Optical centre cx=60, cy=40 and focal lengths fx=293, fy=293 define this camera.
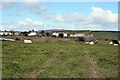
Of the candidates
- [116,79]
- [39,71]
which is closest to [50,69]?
[39,71]

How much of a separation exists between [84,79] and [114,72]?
424cm

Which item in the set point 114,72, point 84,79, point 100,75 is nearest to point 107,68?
point 114,72

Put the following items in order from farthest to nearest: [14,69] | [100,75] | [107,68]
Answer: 1. [107,68]
2. [14,69]
3. [100,75]

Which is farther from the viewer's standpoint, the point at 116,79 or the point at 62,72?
the point at 62,72

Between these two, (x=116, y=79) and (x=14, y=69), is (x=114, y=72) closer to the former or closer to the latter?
(x=116, y=79)

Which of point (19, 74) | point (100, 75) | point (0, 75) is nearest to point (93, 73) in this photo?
point (100, 75)

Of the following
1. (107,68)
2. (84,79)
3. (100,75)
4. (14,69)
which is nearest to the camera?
(84,79)

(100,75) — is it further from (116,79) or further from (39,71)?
(39,71)

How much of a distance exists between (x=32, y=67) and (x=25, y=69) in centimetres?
129

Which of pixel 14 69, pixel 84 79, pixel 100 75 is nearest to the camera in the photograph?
pixel 84 79

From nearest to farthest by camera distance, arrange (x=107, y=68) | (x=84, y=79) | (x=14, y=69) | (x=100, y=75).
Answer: (x=84, y=79)
(x=100, y=75)
(x=14, y=69)
(x=107, y=68)

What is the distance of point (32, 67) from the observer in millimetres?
25578

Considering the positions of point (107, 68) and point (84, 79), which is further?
point (107, 68)

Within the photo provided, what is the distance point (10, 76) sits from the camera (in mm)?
21078
